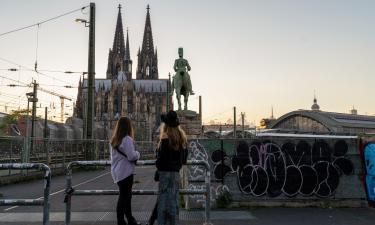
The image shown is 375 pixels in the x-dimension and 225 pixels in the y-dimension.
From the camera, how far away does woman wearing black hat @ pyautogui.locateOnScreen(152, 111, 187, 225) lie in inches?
257

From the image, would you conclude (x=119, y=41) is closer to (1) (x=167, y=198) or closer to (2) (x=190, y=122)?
(2) (x=190, y=122)

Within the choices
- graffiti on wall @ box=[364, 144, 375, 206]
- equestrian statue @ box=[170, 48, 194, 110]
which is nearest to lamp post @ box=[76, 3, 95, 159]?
equestrian statue @ box=[170, 48, 194, 110]

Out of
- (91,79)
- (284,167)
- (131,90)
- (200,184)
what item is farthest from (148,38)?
(200,184)

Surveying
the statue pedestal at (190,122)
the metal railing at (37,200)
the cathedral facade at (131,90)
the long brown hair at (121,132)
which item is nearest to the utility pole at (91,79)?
the statue pedestal at (190,122)

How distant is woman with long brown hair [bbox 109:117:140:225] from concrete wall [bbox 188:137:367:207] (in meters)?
3.58

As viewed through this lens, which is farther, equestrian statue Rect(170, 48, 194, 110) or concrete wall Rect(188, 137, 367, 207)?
equestrian statue Rect(170, 48, 194, 110)

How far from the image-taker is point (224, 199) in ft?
35.0

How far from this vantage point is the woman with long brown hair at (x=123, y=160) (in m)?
7.13

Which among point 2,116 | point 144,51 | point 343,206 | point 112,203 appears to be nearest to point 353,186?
point 343,206

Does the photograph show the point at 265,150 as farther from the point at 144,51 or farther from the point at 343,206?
the point at 144,51

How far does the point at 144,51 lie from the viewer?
12600 centimetres

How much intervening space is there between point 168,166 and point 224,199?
4496 mm

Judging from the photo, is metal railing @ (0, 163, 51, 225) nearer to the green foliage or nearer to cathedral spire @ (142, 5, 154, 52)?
the green foliage

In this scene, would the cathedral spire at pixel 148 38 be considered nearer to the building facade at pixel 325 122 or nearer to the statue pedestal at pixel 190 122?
the building facade at pixel 325 122
